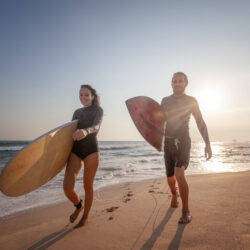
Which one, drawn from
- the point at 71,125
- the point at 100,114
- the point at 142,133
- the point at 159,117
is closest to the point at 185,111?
the point at 159,117

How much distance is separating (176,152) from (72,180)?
5.16ft

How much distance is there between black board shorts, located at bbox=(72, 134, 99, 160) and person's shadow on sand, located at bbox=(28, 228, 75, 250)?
97 cm

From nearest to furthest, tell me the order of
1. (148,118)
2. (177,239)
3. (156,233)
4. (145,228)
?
(177,239) → (156,233) → (145,228) → (148,118)

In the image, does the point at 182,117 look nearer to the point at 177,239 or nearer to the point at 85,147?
the point at 85,147

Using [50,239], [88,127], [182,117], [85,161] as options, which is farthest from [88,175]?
[182,117]

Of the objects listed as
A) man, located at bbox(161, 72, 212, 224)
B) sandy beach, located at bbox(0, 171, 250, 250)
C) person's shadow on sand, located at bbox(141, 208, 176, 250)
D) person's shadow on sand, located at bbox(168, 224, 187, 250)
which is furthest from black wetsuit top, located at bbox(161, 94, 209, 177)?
person's shadow on sand, located at bbox(168, 224, 187, 250)

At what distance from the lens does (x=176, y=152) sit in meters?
2.89

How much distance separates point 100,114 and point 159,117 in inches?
42.6

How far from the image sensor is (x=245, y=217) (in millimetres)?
2465

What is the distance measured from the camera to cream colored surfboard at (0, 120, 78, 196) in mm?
2348

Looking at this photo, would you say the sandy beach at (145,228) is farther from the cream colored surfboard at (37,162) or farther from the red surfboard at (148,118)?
the red surfboard at (148,118)

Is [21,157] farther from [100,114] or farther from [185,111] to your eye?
[185,111]

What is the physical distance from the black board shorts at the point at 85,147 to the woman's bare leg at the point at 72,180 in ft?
0.26

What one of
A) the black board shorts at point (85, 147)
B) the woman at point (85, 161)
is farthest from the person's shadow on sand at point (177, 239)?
the black board shorts at point (85, 147)
